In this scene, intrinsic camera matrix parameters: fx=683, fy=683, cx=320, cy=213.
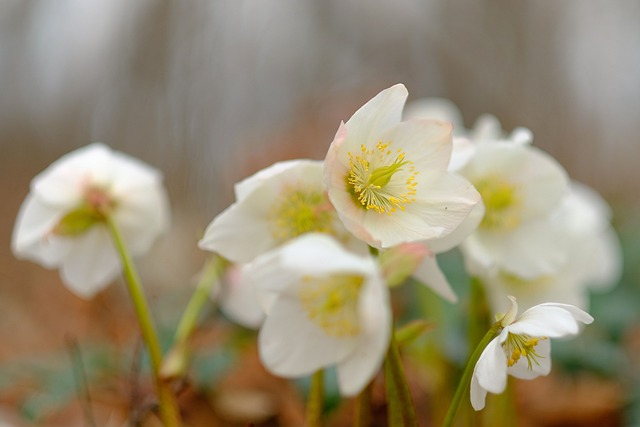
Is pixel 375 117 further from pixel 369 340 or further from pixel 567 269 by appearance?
pixel 567 269

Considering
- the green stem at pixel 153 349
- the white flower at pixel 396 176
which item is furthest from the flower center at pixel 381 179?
the green stem at pixel 153 349

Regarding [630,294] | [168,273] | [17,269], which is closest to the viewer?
[630,294]

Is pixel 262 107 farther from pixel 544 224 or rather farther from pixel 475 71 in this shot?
pixel 544 224

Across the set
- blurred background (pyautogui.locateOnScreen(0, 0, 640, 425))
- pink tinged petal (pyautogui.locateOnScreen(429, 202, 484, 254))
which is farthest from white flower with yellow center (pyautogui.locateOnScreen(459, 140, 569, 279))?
blurred background (pyautogui.locateOnScreen(0, 0, 640, 425))

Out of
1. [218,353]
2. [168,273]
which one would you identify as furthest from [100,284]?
[168,273]

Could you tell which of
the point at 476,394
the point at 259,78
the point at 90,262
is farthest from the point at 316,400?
the point at 259,78

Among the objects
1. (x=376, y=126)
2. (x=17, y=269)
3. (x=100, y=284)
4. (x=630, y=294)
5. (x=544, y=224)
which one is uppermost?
(x=376, y=126)
